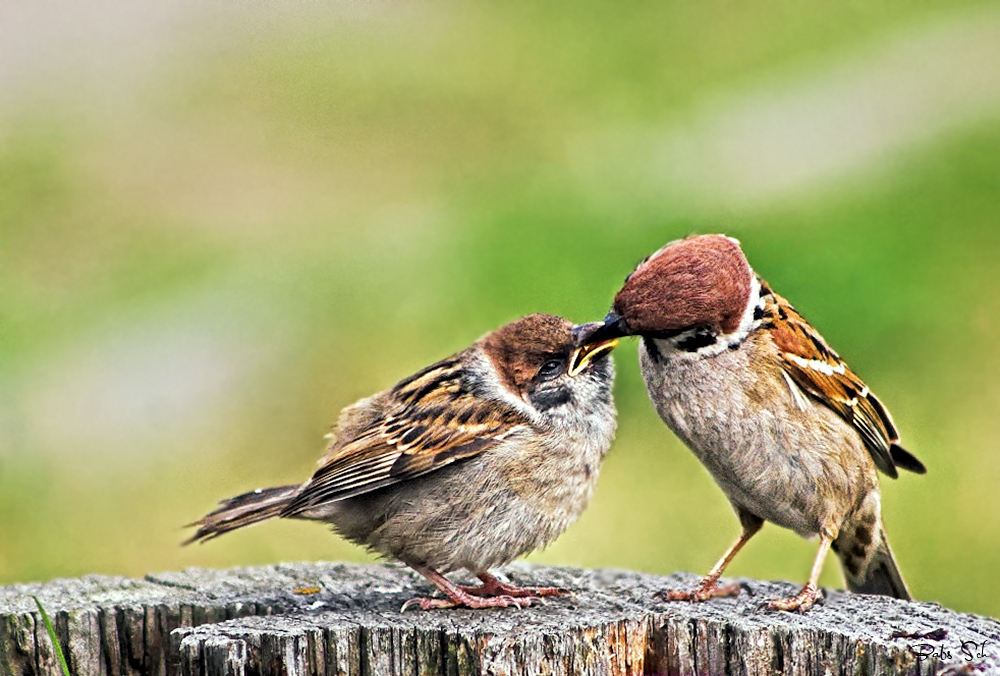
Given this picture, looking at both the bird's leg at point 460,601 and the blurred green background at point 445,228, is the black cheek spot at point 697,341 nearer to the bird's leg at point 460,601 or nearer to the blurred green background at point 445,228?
the bird's leg at point 460,601

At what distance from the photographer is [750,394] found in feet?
16.0

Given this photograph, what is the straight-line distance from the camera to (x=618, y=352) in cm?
927

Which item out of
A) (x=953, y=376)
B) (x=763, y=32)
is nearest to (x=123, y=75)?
(x=763, y=32)

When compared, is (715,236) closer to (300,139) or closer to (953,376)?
(953,376)

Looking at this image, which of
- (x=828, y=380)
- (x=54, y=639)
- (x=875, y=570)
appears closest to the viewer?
(x=54, y=639)

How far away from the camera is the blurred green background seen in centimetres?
905

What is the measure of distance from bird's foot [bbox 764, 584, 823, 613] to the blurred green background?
350cm

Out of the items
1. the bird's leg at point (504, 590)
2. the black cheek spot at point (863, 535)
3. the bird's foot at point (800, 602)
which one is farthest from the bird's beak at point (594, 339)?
the black cheek spot at point (863, 535)

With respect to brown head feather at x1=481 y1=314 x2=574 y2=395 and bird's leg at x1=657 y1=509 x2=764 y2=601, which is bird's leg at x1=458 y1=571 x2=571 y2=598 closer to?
bird's leg at x1=657 y1=509 x2=764 y2=601

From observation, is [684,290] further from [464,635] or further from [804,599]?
[464,635]

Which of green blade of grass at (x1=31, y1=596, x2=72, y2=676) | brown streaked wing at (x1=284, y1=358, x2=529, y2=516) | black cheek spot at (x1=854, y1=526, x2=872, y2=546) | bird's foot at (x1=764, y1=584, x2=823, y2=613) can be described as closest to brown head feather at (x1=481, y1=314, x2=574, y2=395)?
brown streaked wing at (x1=284, y1=358, x2=529, y2=516)

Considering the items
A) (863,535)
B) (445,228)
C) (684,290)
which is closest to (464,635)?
(684,290)

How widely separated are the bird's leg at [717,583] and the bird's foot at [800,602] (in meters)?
0.20

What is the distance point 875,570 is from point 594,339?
1.51 m
